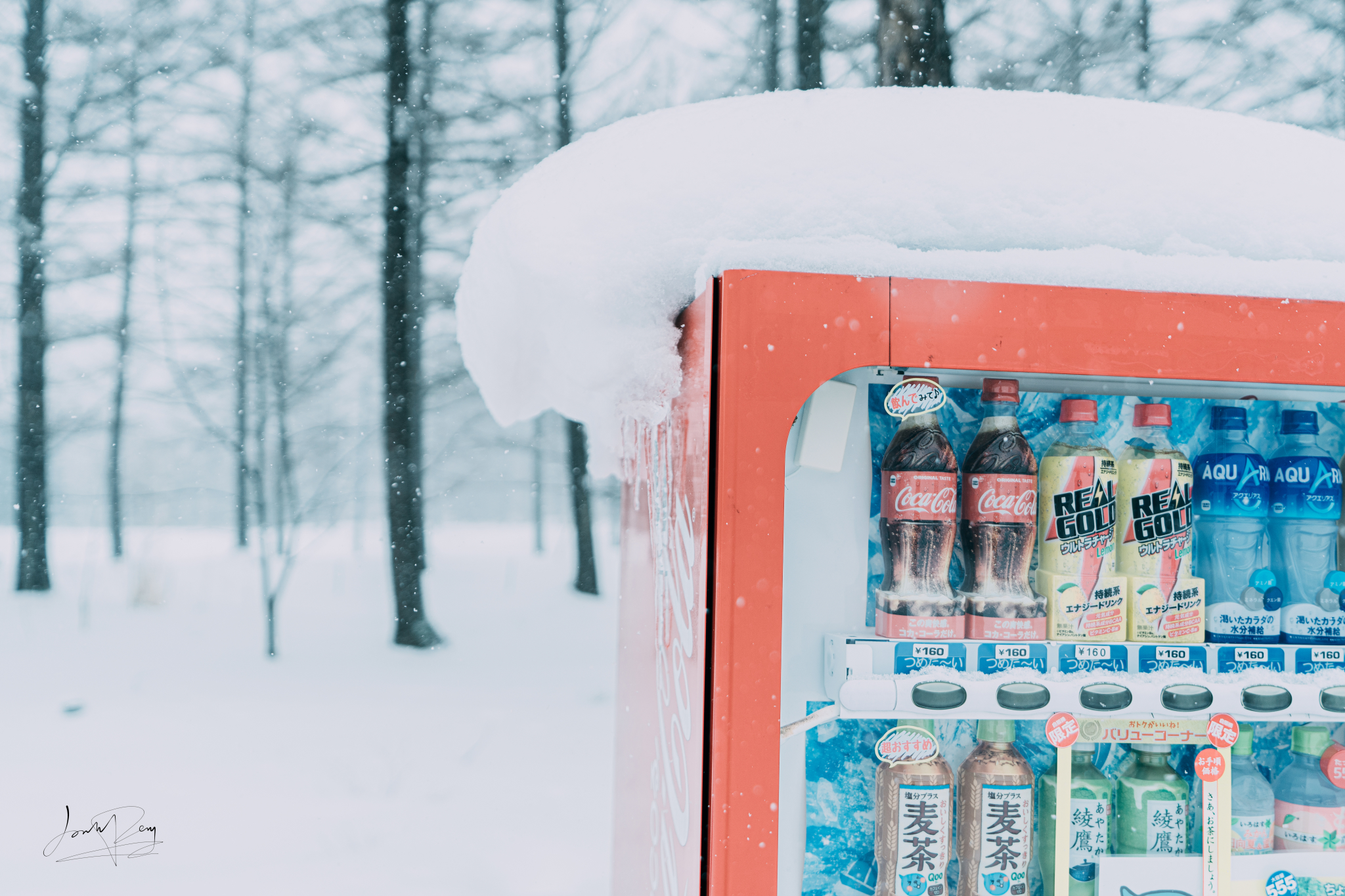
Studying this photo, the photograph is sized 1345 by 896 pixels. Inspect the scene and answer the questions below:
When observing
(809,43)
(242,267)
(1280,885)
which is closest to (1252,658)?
(1280,885)

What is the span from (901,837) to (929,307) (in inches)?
29.9

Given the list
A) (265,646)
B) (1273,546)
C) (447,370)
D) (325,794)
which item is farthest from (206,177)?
(1273,546)

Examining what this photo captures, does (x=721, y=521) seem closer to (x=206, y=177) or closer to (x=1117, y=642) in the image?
(x=1117, y=642)

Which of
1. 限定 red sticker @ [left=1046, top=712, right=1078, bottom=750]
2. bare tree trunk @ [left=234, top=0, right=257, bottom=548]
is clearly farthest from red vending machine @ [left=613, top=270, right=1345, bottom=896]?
bare tree trunk @ [left=234, top=0, right=257, bottom=548]

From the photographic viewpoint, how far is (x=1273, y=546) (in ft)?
4.44

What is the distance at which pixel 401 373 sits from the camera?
219 inches

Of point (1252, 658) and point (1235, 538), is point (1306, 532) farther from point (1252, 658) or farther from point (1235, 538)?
point (1252, 658)

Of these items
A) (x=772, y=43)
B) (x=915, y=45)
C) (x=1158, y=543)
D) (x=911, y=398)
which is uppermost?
(x=772, y=43)

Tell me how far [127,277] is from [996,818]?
6.59 metres

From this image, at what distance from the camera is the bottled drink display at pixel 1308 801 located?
4.12 ft

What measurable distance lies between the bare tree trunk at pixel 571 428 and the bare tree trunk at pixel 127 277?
117 inches

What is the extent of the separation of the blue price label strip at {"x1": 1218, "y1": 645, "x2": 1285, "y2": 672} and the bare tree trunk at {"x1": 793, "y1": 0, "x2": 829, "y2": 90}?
5.37 m

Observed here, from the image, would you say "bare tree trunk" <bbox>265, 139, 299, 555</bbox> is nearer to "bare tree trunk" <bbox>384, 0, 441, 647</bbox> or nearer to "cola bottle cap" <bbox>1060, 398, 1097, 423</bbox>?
"bare tree trunk" <bbox>384, 0, 441, 647</bbox>

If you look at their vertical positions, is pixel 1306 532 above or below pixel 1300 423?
below
